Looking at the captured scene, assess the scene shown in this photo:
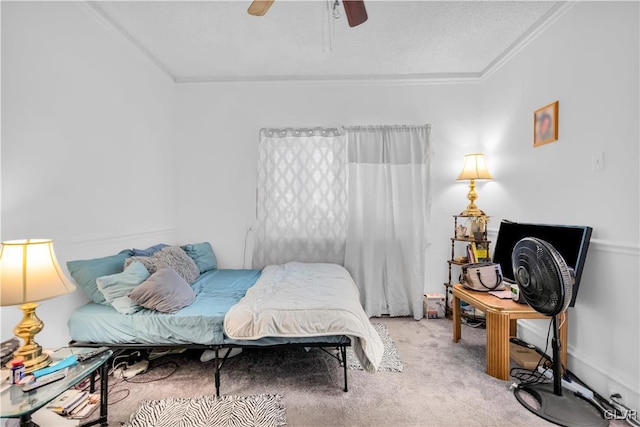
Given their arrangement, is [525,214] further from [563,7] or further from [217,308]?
[217,308]

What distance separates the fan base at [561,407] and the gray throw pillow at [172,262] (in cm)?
269

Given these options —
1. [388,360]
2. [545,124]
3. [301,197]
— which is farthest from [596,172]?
[301,197]

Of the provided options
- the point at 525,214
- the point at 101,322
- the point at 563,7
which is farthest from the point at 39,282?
the point at 563,7

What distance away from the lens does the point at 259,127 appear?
134 inches

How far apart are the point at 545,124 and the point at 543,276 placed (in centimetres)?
140

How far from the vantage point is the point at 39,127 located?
1.80 m

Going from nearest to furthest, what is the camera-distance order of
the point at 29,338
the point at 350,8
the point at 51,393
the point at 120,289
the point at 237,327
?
1. the point at 51,393
2. the point at 29,338
3. the point at 350,8
4. the point at 237,327
5. the point at 120,289

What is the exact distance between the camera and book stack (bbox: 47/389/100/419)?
1636mm

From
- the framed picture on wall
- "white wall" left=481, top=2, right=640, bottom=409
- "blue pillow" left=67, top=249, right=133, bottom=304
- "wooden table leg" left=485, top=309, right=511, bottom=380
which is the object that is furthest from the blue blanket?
the framed picture on wall

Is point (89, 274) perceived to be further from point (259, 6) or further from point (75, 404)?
point (259, 6)

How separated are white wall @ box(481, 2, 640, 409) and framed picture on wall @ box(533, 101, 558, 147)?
47 mm

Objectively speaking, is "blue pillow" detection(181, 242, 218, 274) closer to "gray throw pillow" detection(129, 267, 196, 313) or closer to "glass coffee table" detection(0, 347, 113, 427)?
"gray throw pillow" detection(129, 267, 196, 313)

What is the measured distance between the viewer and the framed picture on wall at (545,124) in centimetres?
224

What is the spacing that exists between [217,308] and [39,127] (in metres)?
1.63
